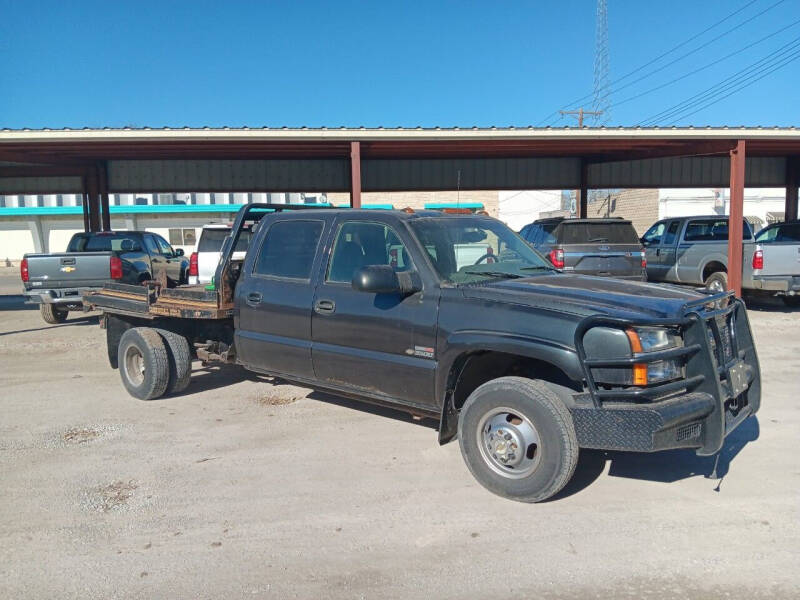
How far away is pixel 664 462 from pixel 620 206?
36488 millimetres

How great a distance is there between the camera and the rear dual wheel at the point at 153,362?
22.4 feet

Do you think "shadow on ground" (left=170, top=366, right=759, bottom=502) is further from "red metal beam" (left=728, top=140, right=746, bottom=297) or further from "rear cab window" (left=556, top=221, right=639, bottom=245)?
"red metal beam" (left=728, top=140, right=746, bottom=297)

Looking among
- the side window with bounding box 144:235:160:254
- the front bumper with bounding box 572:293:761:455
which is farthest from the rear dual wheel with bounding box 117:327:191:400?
the side window with bounding box 144:235:160:254

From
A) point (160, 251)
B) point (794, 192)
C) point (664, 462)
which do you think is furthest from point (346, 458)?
point (794, 192)

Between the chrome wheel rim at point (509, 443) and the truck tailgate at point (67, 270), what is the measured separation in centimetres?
885

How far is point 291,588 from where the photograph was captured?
3377 millimetres

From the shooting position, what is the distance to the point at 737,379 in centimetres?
438

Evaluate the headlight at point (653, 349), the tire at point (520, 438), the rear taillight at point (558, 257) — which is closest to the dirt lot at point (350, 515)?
the tire at point (520, 438)

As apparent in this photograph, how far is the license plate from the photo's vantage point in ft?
A: 14.1

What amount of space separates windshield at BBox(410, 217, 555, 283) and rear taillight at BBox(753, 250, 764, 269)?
8556 mm

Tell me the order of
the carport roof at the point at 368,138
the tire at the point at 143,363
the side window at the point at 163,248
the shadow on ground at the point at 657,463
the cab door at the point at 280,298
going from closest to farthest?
the shadow on ground at the point at 657,463 < the cab door at the point at 280,298 < the tire at the point at 143,363 < the carport roof at the point at 368,138 < the side window at the point at 163,248

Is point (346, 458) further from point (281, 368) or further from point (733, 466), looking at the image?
point (733, 466)

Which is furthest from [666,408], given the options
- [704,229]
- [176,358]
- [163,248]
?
[163,248]

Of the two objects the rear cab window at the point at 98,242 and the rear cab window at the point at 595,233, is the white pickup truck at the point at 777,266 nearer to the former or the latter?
the rear cab window at the point at 595,233
